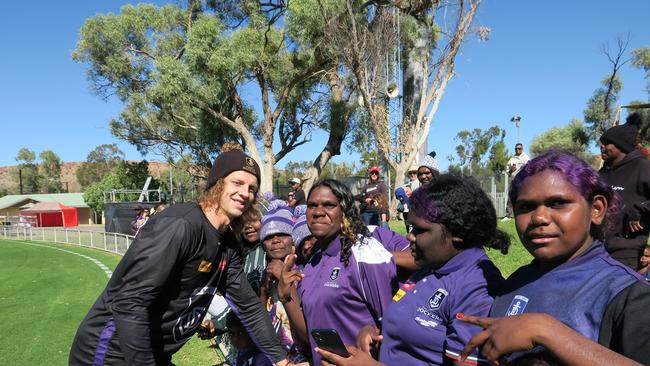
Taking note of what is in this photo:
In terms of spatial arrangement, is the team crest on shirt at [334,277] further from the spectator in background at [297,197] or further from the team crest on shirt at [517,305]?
the spectator in background at [297,197]

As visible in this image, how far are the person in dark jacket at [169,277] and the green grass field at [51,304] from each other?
1627 millimetres

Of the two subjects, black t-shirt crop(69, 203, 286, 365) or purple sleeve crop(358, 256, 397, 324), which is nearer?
black t-shirt crop(69, 203, 286, 365)

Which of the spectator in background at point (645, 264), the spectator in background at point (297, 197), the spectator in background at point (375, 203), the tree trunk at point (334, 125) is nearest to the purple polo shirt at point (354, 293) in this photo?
the spectator in background at point (645, 264)

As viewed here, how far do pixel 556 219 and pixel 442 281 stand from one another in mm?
590

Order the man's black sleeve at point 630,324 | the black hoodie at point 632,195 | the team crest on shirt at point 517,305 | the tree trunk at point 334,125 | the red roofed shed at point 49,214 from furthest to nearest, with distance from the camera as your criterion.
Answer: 1. the red roofed shed at point 49,214
2. the tree trunk at point 334,125
3. the black hoodie at point 632,195
4. the team crest on shirt at point 517,305
5. the man's black sleeve at point 630,324

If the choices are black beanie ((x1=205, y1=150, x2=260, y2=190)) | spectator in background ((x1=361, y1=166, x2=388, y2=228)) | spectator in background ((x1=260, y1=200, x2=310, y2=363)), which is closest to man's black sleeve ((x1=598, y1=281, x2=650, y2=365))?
black beanie ((x1=205, y1=150, x2=260, y2=190))

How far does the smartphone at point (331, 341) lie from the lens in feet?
6.57

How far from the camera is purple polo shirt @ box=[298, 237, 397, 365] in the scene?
2.51 meters

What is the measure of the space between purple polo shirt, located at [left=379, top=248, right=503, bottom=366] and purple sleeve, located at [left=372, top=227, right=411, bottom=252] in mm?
1119

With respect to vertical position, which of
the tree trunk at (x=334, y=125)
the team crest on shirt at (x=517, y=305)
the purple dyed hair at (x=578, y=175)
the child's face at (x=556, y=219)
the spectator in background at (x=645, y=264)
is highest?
the tree trunk at (x=334, y=125)

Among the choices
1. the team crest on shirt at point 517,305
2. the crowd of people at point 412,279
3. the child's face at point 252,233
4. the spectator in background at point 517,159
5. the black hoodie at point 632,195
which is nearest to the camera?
the crowd of people at point 412,279

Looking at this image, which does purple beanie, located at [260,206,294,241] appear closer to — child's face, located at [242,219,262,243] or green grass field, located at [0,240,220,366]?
child's face, located at [242,219,262,243]

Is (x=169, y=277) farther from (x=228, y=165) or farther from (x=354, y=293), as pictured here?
(x=354, y=293)

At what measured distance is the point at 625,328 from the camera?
1.17 metres
